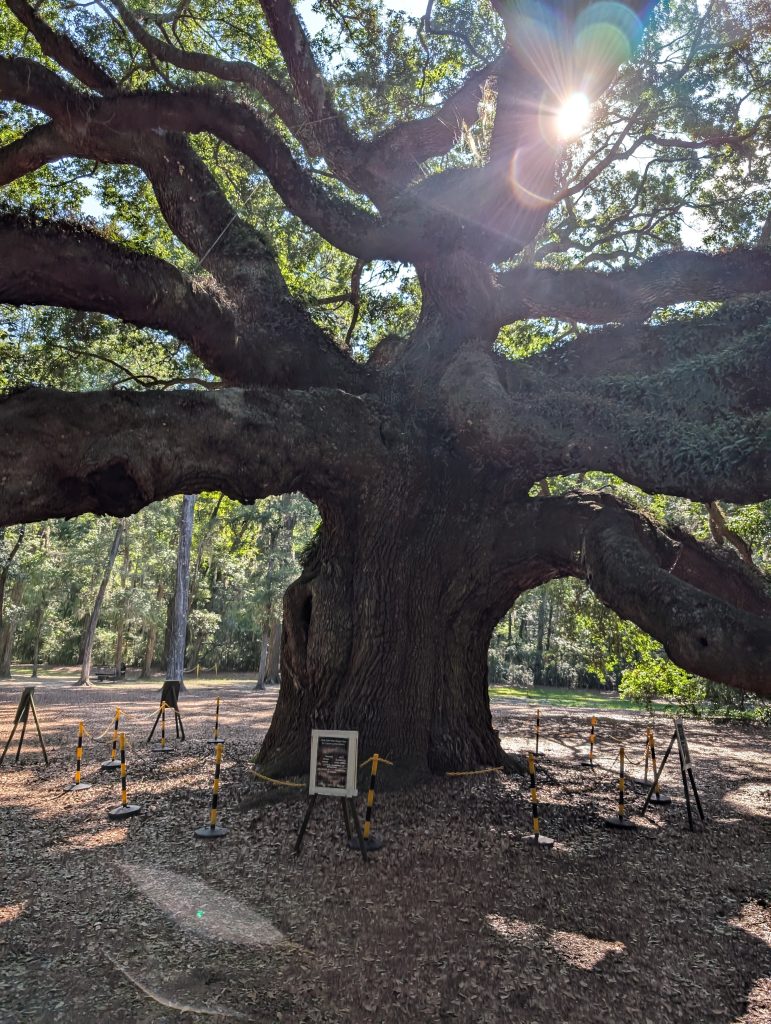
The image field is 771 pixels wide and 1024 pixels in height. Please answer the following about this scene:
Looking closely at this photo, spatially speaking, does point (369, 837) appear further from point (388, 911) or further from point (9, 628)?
point (9, 628)

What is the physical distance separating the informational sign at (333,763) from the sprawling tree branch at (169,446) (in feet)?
8.63

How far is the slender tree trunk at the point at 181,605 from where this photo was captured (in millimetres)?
20953

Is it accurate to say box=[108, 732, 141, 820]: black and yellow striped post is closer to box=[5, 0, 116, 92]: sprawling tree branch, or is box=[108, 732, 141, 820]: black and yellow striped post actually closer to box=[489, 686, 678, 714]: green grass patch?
box=[5, 0, 116, 92]: sprawling tree branch

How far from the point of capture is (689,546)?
851 centimetres

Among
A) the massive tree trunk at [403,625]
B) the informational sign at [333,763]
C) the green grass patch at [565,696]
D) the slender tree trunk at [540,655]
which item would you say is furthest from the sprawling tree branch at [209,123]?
the slender tree trunk at [540,655]

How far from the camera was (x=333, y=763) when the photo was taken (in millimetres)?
5492

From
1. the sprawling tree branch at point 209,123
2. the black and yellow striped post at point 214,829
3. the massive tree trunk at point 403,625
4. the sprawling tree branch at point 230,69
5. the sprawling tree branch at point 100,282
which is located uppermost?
the sprawling tree branch at point 230,69

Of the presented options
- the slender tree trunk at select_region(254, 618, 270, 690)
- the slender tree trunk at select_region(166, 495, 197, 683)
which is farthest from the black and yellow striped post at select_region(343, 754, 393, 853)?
the slender tree trunk at select_region(254, 618, 270, 690)

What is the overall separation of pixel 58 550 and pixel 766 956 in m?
33.6

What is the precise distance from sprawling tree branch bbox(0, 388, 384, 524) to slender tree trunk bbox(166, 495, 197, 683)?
15.3m

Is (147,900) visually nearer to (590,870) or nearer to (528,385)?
(590,870)

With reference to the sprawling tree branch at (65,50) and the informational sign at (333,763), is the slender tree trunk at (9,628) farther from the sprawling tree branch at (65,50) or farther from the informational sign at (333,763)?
the informational sign at (333,763)

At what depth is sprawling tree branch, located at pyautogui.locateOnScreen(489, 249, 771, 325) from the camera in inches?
338

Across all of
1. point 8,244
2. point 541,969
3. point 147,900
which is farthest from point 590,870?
point 8,244
